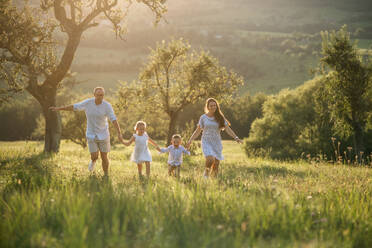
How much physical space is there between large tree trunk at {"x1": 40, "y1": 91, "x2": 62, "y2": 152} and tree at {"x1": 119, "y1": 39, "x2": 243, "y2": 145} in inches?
307

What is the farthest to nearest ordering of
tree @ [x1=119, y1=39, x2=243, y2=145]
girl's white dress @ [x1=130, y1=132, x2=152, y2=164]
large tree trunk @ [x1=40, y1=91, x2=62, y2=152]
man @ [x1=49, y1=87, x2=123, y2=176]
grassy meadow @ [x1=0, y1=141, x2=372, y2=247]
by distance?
tree @ [x1=119, y1=39, x2=243, y2=145]
large tree trunk @ [x1=40, y1=91, x2=62, y2=152]
girl's white dress @ [x1=130, y1=132, x2=152, y2=164]
man @ [x1=49, y1=87, x2=123, y2=176]
grassy meadow @ [x1=0, y1=141, x2=372, y2=247]

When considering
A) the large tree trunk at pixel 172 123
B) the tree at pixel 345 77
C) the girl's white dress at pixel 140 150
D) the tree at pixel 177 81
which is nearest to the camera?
the girl's white dress at pixel 140 150

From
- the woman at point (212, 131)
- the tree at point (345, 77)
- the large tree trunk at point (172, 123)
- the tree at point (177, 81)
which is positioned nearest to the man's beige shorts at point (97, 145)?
the woman at point (212, 131)

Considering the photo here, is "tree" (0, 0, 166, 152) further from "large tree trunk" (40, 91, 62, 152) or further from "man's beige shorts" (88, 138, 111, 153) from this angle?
"man's beige shorts" (88, 138, 111, 153)

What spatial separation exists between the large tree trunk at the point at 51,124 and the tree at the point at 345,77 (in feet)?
56.8

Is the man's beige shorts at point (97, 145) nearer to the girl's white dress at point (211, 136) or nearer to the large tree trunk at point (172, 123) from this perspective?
the girl's white dress at point (211, 136)

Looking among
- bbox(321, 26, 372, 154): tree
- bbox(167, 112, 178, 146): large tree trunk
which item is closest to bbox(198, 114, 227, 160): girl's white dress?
bbox(321, 26, 372, 154): tree

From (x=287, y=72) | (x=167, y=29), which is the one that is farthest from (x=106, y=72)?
(x=287, y=72)

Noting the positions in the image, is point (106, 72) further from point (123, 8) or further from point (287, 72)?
point (123, 8)

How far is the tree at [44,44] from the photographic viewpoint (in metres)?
15.1

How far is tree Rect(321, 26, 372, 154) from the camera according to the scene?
19.5 m

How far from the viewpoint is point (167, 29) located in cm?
15800

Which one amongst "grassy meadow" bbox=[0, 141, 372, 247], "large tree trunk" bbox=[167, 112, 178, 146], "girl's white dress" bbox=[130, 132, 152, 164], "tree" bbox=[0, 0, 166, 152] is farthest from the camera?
"large tree trunk" bbox=[167, 112, 178, 146]

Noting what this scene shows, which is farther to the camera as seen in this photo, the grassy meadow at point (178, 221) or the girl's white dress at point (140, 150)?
the girl's white dress at point (140, 150)
